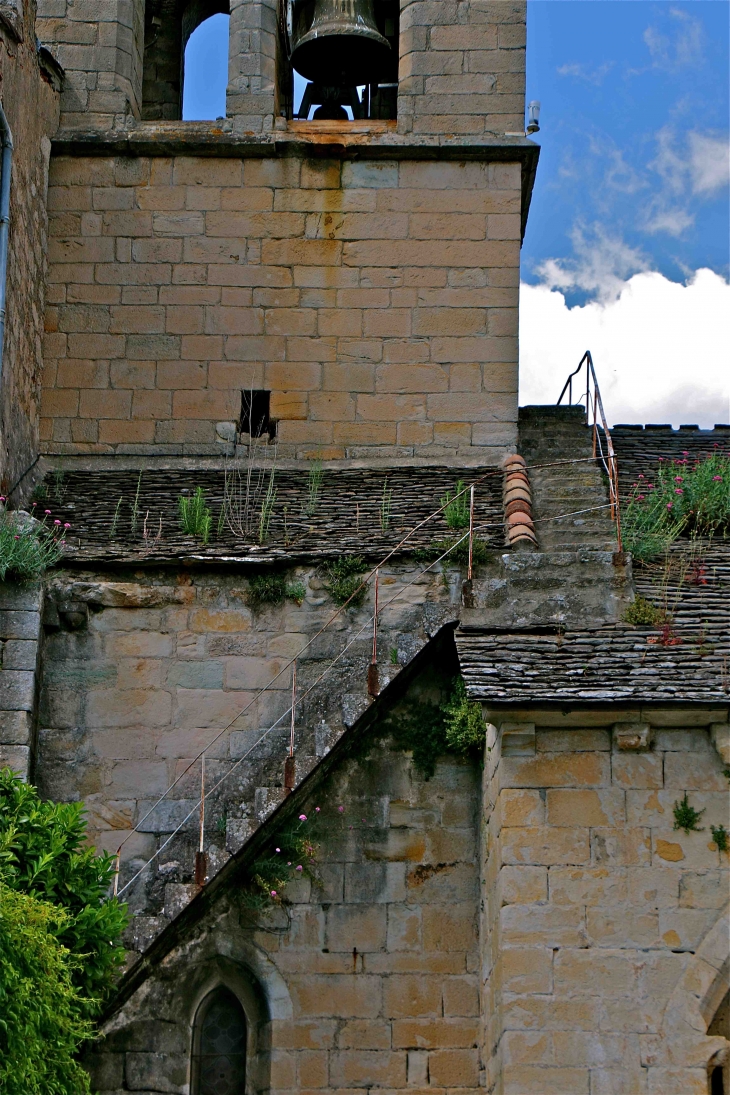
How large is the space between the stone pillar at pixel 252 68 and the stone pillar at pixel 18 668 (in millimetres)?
5629

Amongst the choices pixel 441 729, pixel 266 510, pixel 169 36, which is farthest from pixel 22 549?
pixel 169 36

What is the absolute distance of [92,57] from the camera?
15.4m

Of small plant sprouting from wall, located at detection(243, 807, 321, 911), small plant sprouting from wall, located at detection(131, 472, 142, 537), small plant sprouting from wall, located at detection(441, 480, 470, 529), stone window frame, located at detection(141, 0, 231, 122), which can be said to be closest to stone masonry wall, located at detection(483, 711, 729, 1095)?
small plant sprouting from wall, located at detection(243, 807, 321, 911)

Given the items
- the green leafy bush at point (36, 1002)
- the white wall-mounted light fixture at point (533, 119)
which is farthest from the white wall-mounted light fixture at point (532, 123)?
the green leafy bush at point (36, 1002)

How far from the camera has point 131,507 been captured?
44.5ft

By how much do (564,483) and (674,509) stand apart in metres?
1.18

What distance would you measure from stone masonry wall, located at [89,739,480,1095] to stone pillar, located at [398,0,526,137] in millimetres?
6471

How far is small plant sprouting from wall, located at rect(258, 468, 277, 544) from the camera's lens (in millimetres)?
12805

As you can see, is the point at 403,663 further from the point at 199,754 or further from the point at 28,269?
the point at 28,269

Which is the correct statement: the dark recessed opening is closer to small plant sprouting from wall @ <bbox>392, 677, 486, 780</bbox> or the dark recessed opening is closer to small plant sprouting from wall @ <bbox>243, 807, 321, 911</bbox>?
small plant sprouting from wall @ <bbox>392, 677, 486, 780</bbox>

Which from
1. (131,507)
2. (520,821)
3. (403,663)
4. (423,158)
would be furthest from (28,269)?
(520,821)

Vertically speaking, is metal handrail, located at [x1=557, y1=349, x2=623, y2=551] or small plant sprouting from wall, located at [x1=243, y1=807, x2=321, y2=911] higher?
metal handrail, located at [x1=557, y1=349, x2=623, y2=551]

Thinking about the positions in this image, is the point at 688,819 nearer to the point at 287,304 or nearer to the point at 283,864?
the point at 283,864

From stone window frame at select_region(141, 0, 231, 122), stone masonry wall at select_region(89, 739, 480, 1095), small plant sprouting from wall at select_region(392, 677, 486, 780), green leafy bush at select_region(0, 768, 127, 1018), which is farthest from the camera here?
stone window frame at select_region(141, 0, 231, 122)
